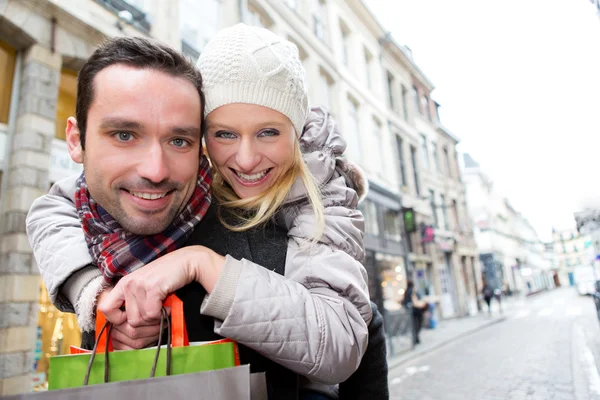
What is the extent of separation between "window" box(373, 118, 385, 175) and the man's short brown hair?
13.9 metres

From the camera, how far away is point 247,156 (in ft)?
4.65

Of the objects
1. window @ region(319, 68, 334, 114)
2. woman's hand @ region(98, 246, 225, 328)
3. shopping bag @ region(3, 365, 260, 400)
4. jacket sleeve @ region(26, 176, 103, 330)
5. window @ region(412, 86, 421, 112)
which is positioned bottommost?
shopping bag @ region(3, 365, 260, 400)

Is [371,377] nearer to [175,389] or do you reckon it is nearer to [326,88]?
[175,389]

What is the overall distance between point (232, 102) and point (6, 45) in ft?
15.9

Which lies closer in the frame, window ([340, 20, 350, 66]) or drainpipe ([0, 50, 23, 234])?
drainpipe ([0, 50, 23, 234])

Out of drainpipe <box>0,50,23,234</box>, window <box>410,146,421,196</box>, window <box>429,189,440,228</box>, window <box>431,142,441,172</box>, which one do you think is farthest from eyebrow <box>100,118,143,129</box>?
window <box>429,189,440,228</box>

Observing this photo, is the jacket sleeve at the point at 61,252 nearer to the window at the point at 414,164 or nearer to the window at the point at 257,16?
the window at the point at 257,16

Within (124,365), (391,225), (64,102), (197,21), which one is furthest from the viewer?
(391,225)

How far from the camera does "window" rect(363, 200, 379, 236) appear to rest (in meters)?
A: 13.1

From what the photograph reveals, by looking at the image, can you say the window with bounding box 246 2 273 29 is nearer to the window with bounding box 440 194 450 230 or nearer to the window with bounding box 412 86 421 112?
the window with bounding box 412 86 421 112

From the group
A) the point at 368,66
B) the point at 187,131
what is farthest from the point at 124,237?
the point at 368,66

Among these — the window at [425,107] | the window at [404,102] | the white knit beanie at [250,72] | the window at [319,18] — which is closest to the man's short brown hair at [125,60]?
the white knit beanie at [250,72]

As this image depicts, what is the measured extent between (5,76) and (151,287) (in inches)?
205

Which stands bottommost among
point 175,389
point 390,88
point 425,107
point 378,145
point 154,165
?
point 175,389
